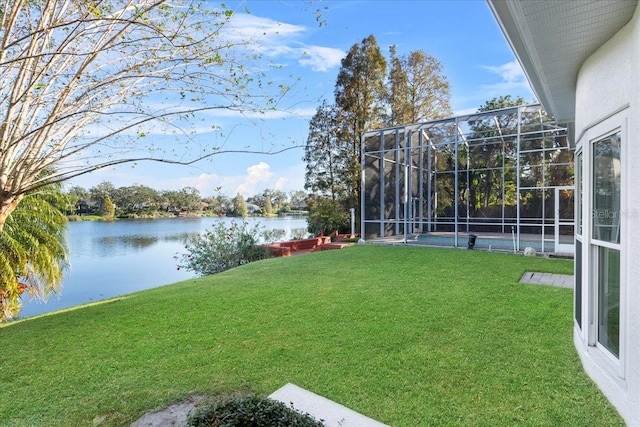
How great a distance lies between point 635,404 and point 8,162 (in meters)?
5.67

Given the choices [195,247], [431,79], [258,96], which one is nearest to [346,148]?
[431,79]

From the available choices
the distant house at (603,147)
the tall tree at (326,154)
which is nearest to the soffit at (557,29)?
the distant house at (603,147)

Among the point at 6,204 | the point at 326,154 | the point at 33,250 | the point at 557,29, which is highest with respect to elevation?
the point at 326,154

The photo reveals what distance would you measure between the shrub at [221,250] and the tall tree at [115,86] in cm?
752

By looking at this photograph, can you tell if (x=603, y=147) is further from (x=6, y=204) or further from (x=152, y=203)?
(x=152, y=203)

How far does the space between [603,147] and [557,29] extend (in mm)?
1000

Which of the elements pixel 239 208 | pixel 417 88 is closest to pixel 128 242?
pixel 239 208

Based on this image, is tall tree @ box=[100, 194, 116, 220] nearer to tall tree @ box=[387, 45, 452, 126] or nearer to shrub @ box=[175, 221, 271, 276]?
shrub @ box=[175, 221, 271, 276]

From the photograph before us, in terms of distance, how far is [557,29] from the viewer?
2158 mm

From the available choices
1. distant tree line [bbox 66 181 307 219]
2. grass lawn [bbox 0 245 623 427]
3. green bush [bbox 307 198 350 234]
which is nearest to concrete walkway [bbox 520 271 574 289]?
grass lawn [bbox 0 245 623 427]

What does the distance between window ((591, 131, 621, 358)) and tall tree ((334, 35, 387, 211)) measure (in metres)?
14.8

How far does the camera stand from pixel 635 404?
199 centimetres

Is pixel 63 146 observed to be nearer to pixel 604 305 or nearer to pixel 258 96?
pixel 258 96

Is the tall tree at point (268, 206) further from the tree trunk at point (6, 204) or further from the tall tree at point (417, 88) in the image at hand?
the tree trunk at point (6, 204)
